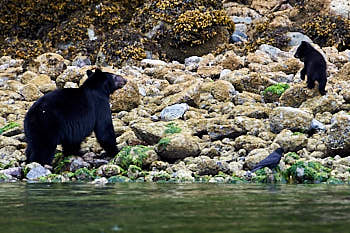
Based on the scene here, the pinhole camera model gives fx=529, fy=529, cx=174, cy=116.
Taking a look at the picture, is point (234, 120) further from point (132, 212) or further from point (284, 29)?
point (284, 29)

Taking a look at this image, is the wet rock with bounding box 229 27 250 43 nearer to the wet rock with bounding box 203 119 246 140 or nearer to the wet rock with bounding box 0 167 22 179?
the wet rock with bounding box 203 119 246 140

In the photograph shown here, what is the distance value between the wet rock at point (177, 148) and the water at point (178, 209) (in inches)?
69.4

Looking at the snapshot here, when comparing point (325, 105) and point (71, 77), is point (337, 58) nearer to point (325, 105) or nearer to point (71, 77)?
point (325, 105)

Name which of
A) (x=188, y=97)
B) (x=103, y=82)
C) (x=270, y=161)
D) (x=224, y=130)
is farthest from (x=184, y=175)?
(x=188, y=97)

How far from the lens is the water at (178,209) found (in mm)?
2506

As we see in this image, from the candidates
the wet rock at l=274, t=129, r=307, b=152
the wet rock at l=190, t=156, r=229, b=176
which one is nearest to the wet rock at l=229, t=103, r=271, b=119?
the wet rock at l=274, t=129, r=307, b=152

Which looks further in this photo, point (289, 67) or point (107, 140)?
point (289, 67)

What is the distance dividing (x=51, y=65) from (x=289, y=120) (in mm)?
7240

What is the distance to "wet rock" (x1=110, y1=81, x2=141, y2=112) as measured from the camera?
30.7 ft

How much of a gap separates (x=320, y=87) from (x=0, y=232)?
6.82 m

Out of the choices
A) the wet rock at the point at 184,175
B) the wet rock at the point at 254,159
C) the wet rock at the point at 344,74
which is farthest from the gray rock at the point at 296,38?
the wet rock at the point at 184,175

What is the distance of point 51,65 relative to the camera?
12.8 meters

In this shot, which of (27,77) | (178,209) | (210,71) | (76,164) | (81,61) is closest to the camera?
(178,209)

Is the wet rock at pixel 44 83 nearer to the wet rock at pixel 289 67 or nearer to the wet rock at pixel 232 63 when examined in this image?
the wet rock at pixel 232 63
